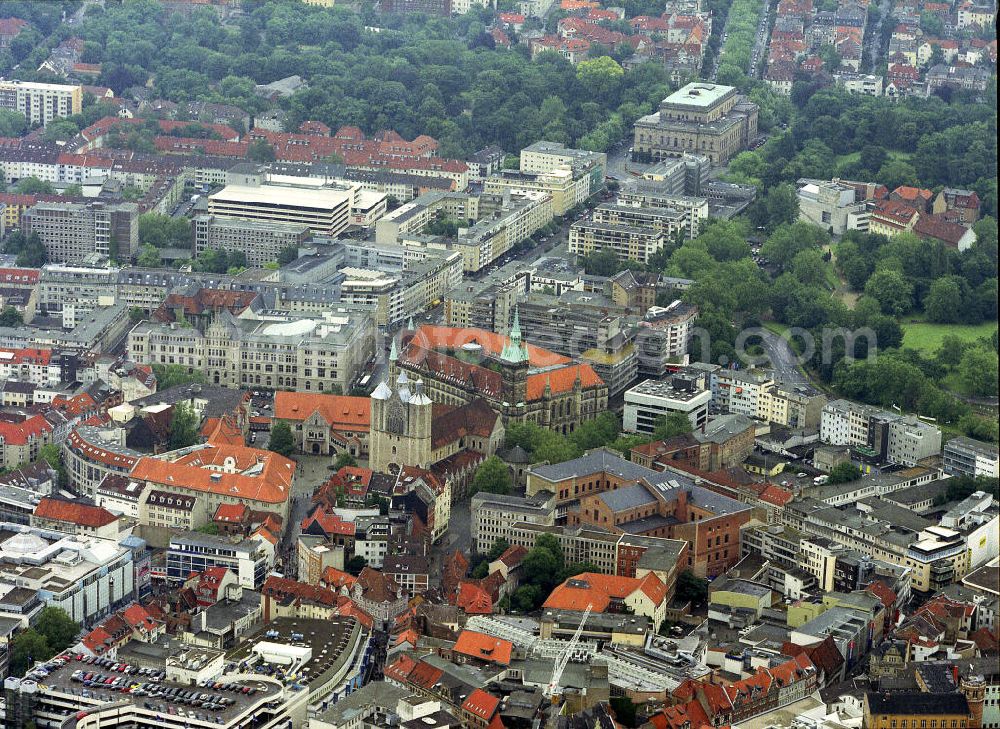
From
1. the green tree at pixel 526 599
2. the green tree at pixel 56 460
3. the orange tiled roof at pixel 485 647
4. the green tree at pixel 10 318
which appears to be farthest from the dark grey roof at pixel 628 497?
the green tree at pixel 10 318

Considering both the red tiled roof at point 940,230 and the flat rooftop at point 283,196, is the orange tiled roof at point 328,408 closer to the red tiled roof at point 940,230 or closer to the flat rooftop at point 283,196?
the flat rooftop at point 283,196

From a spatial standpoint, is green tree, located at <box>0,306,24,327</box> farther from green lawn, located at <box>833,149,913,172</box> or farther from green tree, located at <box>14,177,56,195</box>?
green lawn, located at <box>833,149,913,172</box>

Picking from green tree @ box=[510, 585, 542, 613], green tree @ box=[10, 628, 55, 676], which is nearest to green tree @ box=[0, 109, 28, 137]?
green tree @ box=[510, 585, 542, 613]

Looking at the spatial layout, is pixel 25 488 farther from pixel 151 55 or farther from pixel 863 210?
pixel 151 55

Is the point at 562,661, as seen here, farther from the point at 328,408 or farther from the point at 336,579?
the point at 328,408

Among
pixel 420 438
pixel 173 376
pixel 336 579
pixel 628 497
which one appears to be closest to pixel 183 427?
pixel 173 376
